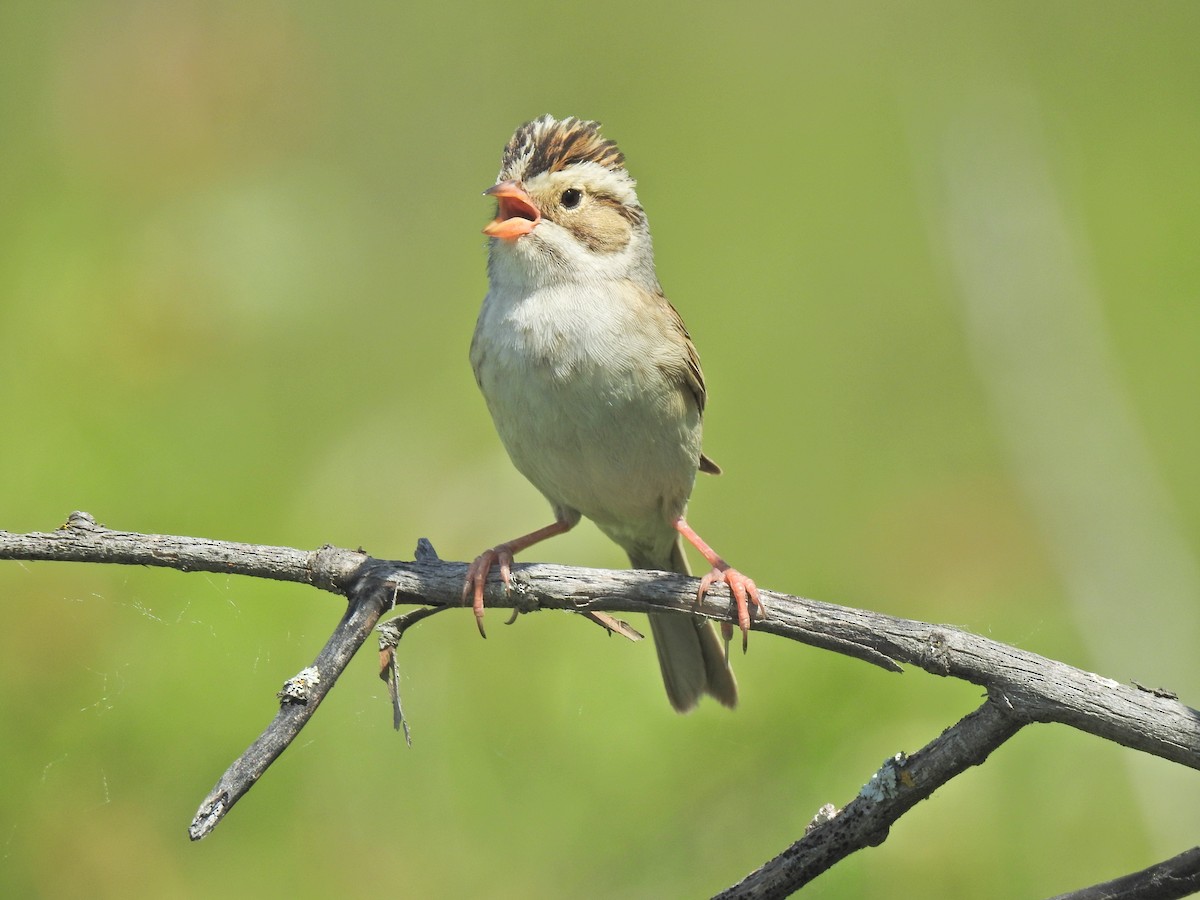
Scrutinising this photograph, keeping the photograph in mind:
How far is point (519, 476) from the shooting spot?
360 cm

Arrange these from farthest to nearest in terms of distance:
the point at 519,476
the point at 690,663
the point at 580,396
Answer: the point at 519,476 → the point at 690,663 → the point at 580,396

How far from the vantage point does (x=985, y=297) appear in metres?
4.60

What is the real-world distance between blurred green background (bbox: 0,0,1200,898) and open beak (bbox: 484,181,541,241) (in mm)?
982

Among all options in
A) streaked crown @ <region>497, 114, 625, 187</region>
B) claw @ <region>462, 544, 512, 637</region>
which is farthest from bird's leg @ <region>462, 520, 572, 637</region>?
streaked crown @ <region>497, 114, 625, 187</region>

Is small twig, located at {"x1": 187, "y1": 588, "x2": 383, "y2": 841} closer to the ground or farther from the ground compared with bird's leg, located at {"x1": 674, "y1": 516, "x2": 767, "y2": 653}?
closer to the ground

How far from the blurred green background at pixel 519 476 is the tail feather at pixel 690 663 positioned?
→ 0.54 ft

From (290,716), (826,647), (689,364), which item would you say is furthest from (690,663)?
(290,716)

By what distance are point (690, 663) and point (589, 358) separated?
81 cm

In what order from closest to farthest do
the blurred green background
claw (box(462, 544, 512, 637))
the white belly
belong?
claw (box(462, 544, 512, 637)) → the white belly → the blurred green background

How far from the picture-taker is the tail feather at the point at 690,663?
2959 mm

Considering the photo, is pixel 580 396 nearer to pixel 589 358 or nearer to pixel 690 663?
pixel 589 358

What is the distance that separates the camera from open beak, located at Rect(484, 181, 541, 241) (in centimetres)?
267

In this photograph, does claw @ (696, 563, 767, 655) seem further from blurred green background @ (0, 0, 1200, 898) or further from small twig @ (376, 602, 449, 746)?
blurred green background @ (0, 0, 1200, 898)

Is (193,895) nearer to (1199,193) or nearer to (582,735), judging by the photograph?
(582,735)
